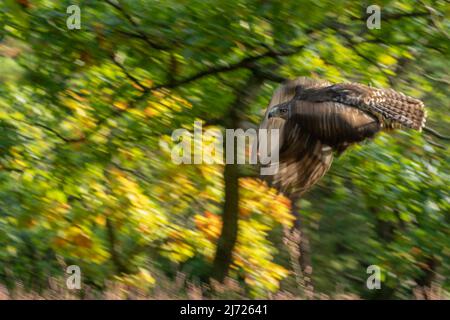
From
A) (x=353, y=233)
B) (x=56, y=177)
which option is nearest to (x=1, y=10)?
(x=56, y=177)

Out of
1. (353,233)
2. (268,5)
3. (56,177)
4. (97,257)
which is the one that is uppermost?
(268,5)

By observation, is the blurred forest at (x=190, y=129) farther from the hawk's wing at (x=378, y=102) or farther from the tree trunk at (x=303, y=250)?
the hawk's wing at (x=378, y=102)

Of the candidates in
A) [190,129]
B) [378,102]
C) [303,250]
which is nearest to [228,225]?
[190,129]

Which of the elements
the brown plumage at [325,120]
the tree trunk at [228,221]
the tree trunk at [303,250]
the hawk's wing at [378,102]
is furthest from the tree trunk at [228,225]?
the hawk's wing at [378,102]

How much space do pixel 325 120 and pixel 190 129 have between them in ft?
12.5

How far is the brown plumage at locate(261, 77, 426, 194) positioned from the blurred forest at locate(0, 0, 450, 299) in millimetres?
1382

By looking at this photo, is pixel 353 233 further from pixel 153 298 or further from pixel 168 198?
pixel 153 298

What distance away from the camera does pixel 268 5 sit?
8734 millimetres

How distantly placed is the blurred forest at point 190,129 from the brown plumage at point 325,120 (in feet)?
4.53

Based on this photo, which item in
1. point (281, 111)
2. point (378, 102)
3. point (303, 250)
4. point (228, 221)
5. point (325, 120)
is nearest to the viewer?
point (325, 120)

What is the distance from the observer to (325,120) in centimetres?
668

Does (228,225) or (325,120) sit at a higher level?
(325,120)

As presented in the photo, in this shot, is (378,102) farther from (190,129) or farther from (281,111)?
(190,129)

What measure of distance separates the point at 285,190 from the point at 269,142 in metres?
0.31
